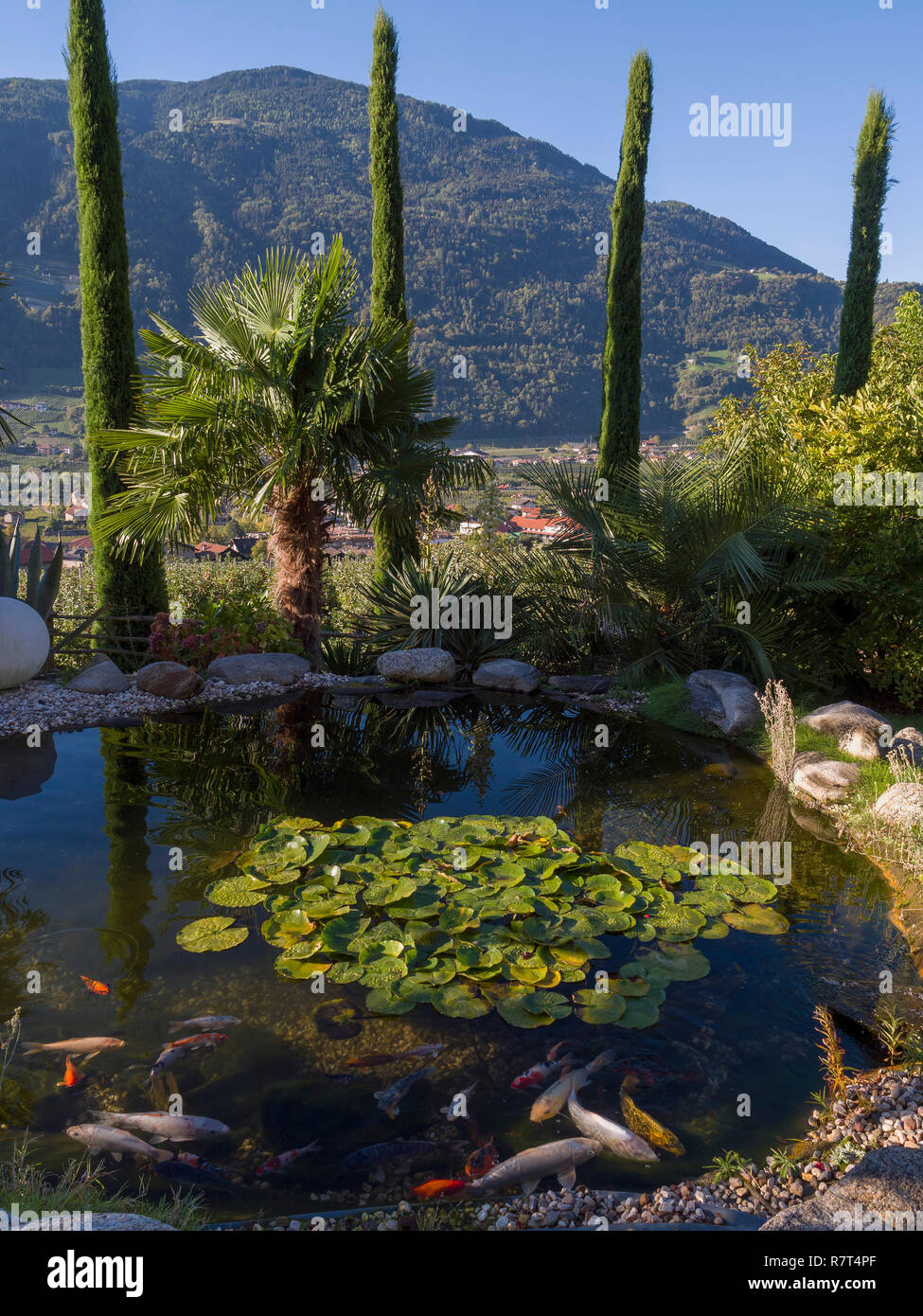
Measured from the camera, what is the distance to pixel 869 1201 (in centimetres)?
222

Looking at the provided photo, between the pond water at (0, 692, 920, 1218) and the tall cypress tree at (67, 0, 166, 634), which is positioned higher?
the tall cypress tree at (67, 0, 166, 634)

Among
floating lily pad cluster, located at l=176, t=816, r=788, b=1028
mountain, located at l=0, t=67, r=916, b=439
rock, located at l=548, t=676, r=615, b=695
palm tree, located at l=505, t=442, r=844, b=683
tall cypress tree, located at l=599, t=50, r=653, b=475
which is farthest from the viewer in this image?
mountain, located at l=0, t=67, r=916, b=439

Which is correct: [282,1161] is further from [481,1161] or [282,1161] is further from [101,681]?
[101,681]

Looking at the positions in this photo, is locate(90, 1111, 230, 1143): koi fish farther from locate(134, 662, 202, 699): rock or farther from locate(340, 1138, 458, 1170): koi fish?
locate(134, 662, 202, 699): rock

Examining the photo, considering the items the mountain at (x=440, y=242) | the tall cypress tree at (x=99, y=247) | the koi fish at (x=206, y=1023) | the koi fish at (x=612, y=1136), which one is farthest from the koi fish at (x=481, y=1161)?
the mountain at (x=440, y=242)

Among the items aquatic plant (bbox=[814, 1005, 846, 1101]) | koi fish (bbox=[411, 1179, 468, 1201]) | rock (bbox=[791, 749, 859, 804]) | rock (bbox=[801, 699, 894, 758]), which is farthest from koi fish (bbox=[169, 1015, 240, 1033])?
rock (bbox=[801, 699, 894, 758])

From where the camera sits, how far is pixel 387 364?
28.0 ft

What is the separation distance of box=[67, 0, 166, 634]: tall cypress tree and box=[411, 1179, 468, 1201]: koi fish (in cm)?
759

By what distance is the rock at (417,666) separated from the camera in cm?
905

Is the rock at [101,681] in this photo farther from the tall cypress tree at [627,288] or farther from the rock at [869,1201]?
the tall cypress tree at [627,288]

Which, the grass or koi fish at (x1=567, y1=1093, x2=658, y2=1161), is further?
koi fish at (x1=567, y1=1093, x2=658, y2=1161)

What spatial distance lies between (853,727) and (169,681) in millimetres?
5929

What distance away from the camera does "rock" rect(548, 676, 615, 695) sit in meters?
8.91
